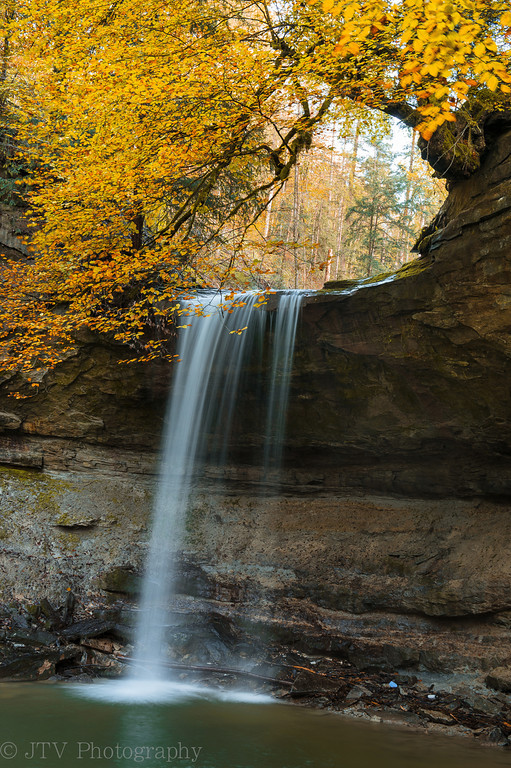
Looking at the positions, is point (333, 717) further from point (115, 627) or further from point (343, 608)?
point (115, 627)

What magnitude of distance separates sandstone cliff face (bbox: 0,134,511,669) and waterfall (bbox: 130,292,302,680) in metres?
0.25

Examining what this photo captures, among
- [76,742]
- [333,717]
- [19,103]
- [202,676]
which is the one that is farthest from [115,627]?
[19,103]

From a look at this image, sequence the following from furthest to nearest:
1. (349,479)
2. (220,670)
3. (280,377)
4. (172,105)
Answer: (349,479) < (280,377) < (220,670) < (172,105)

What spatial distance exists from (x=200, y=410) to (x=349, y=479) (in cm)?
288

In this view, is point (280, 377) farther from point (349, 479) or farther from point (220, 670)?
point (220, 670)

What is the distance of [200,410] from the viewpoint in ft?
31.3

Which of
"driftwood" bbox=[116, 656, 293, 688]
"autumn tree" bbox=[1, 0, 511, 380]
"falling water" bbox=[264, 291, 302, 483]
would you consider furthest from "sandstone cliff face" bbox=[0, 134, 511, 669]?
"autumn tree" bbox=[1, 0, 511, 380]

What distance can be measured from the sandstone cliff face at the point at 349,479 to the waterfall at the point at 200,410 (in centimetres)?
25

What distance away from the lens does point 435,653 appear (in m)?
7.46

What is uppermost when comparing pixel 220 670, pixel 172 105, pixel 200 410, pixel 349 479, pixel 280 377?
pixel 172 105

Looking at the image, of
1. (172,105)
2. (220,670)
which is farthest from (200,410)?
(172,105)

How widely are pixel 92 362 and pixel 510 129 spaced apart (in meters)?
7.14

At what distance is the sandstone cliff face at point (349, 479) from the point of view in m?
7.17

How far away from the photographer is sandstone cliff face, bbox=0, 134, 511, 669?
7168mm
